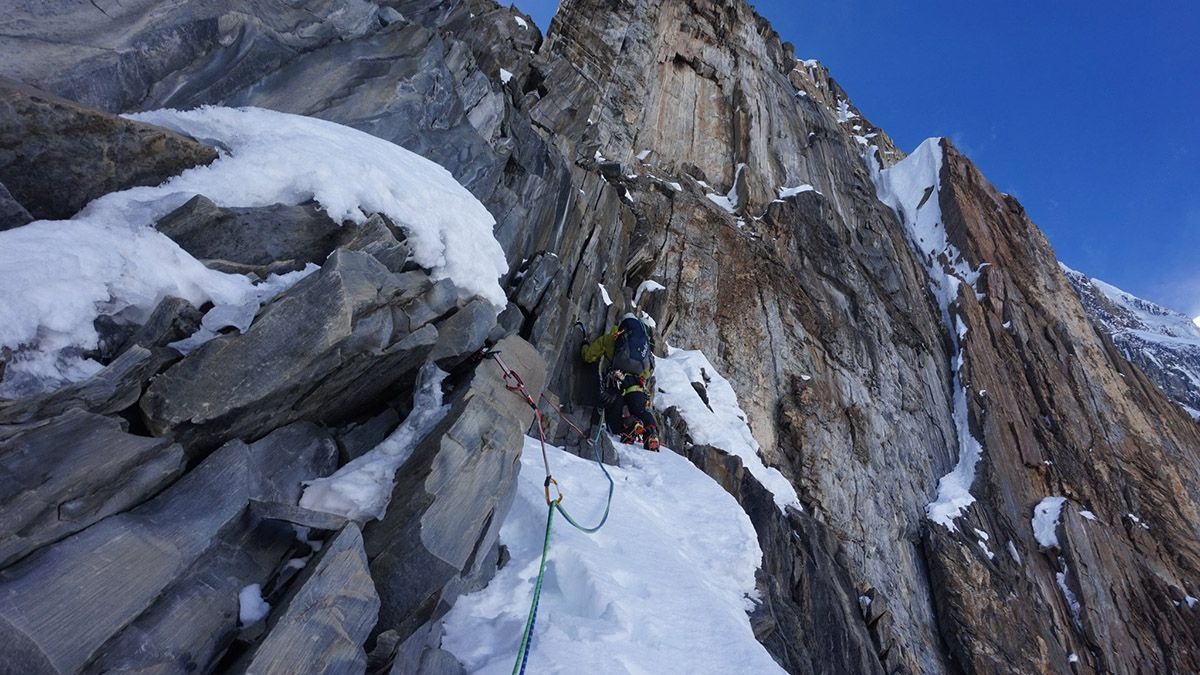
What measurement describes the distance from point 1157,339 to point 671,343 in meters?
92.2

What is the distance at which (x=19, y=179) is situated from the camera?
4488 millimetres

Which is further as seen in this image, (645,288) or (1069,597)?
(645,288)

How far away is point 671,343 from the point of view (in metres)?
15.8

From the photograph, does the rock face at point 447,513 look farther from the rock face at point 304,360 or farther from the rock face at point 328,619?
the rock face at point 304,360

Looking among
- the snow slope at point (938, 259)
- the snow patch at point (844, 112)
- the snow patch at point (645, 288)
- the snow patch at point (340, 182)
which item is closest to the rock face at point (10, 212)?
the snow patch at point (340, 182)

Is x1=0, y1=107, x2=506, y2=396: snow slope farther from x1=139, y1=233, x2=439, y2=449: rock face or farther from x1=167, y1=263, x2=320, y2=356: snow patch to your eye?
x1=139, y1=233, x2=439, y2=449: rock face

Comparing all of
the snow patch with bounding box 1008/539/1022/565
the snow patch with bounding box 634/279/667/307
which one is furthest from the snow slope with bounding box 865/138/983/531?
the snow patch with bounding box 634/279/667/307

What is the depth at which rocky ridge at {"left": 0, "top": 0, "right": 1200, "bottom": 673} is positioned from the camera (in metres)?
4.15

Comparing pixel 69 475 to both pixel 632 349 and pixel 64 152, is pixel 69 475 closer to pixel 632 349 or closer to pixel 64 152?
pixel 64 152

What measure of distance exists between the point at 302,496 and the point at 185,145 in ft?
11.0

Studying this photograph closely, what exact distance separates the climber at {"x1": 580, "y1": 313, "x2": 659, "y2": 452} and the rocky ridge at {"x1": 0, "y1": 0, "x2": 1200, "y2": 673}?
855 millimetres

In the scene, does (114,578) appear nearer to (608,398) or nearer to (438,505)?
(438,505)

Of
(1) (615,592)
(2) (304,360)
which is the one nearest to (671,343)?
(1) (615,592)

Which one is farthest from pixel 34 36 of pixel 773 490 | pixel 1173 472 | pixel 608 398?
pixel 1173 472
